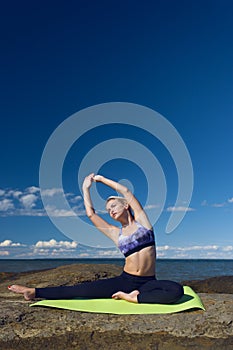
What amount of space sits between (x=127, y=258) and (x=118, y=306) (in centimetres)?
57

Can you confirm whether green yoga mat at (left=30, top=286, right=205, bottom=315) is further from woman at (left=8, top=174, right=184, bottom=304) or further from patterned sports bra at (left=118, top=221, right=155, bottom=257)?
patterned sports bra at (left=118, top=221, right=155, bottom=257)

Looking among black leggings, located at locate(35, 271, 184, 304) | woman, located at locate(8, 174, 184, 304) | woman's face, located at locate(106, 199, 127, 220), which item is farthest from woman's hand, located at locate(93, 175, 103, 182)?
black leggings, located at locate(35, 271, 184, 304)

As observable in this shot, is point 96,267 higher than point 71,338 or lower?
higher

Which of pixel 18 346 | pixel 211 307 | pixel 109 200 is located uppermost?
pixel 109 200

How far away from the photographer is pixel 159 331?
391cm

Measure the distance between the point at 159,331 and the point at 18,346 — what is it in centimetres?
129

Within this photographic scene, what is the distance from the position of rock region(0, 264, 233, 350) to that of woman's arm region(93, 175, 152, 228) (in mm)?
1101

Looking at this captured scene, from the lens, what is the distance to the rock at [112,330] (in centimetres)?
365

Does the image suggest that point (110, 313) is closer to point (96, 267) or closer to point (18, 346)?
point (18, 346)

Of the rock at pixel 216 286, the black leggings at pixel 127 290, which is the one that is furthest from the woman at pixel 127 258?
the rock at pixel 216 286

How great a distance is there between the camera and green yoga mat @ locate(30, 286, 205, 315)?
4.39 m

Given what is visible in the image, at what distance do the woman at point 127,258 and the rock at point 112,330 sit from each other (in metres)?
0.36

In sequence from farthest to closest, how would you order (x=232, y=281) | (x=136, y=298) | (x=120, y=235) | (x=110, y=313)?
(x=232, y=281)
(x=120, y=235)
(x=136, y=298)
(x=110, y=313)

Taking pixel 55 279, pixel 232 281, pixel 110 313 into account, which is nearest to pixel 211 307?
pixel 110 313
